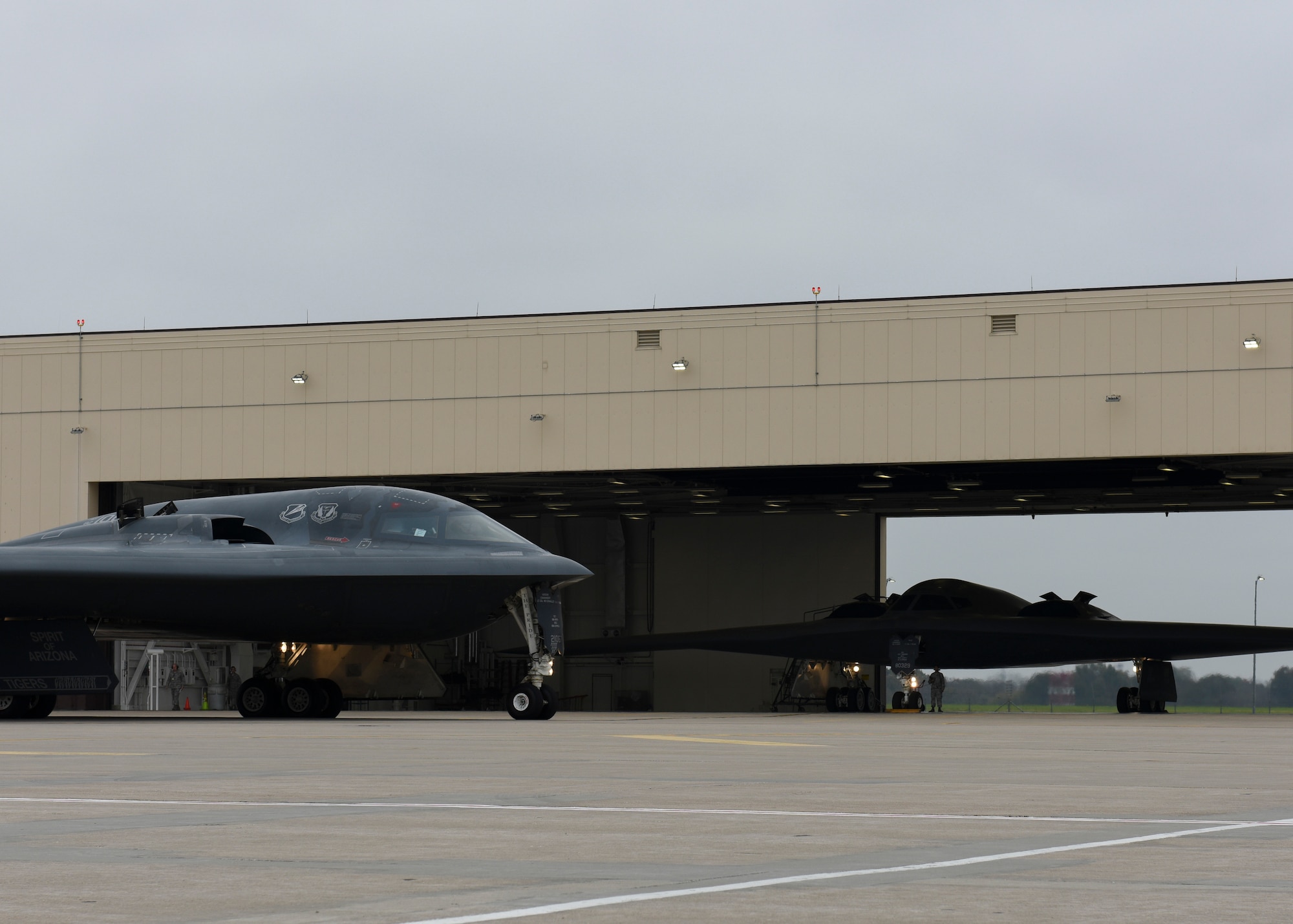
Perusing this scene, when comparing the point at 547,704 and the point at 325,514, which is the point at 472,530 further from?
the point at 547,704

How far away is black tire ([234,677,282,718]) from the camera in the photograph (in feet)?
83.7

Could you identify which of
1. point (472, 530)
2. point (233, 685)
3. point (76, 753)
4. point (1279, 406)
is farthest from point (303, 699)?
point (233, 685)

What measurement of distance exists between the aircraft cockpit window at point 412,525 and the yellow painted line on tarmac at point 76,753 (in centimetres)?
1075

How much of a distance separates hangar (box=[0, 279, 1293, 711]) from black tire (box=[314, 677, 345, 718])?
1.30ft

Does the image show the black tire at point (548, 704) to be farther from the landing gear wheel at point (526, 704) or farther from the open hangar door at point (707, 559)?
the open hangar door at point (707, 559)

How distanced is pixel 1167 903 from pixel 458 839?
2.62 m

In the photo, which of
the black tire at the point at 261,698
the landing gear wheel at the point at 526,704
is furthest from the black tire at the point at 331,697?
the landing gear wheel at the point at 526,704

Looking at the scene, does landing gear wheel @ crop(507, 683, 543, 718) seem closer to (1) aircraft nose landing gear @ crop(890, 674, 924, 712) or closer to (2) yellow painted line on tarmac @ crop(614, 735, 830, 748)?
(2) yellow painted line on tarmac @ crop(614, 735, 830, 748)

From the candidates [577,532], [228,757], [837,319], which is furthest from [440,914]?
[577,532]

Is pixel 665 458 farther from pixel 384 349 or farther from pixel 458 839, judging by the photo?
pixel 458 839

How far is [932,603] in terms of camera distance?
3856 centimetres

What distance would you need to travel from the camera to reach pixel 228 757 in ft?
38.1

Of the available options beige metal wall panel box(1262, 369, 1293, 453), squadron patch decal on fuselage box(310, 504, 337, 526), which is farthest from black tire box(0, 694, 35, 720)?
beige metal wall panel box(1262, 369, 1293, 453)

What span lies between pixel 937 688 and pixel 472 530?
19.6m
